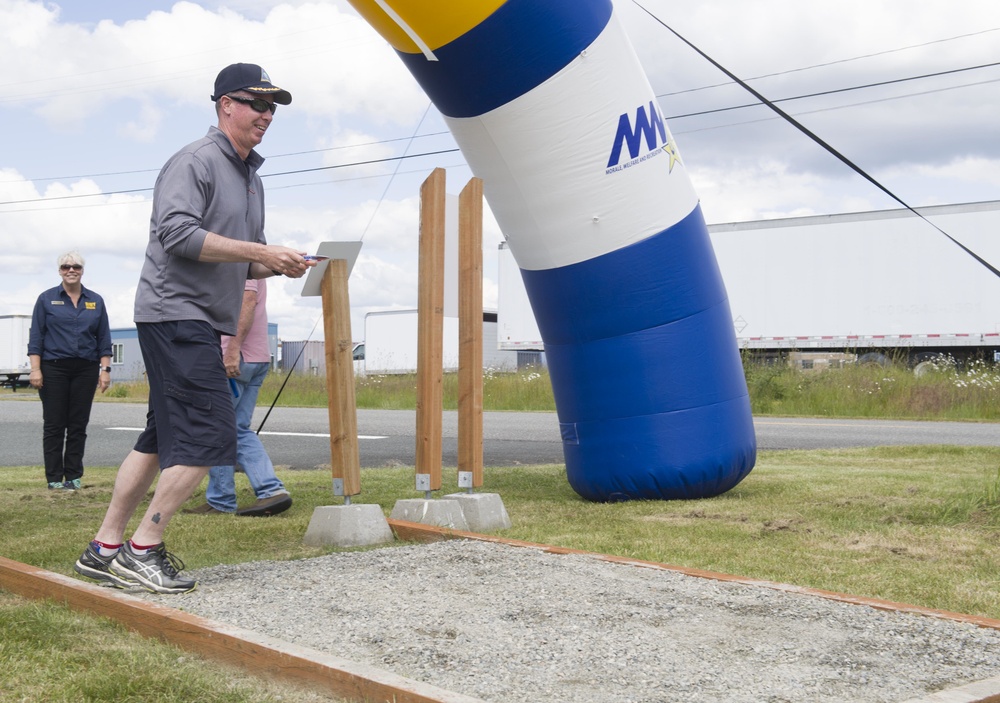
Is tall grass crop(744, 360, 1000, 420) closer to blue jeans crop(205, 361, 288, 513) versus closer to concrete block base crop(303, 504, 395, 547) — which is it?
blue jeans crop(205, 361, 288, 513)

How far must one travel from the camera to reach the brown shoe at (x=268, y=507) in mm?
6281

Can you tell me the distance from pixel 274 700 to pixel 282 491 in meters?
3.70

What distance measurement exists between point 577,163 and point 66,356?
4.51 metres

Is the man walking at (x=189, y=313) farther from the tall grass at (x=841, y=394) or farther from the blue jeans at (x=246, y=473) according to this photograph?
the tall grass at (x=841, y=394)

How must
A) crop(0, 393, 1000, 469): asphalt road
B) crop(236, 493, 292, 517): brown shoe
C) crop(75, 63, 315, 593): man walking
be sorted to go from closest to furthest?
crop(75, 63, 315, 593): man walking → crop(236, 493, 292, 517): brown shoe → crop(0, 393, 1000, 469): asphalt road

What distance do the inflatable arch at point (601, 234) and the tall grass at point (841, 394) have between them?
1117cm

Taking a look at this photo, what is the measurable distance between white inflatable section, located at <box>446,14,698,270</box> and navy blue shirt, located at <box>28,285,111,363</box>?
3718mm

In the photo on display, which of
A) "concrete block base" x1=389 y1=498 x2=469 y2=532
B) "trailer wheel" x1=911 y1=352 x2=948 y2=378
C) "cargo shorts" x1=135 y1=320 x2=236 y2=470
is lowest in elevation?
"concrete block base" x1=389 y1=498 x2=469 y2=532

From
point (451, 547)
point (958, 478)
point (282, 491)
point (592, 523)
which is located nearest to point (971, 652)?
point (451, 547)

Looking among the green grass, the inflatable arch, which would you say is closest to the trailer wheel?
the green grass

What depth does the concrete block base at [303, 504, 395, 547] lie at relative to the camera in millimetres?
5121

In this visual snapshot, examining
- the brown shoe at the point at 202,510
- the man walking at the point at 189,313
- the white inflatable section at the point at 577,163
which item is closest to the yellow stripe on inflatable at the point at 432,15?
the white inflatable section at the point at 577,163

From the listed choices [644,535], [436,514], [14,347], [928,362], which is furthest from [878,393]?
[14,347]

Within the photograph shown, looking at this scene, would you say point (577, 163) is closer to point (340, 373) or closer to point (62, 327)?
point (340, 373)
